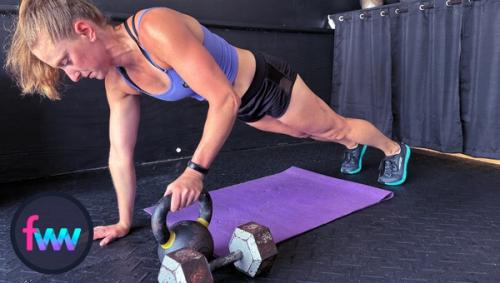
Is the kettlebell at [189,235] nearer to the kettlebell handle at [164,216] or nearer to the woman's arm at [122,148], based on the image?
the kettlebell handle at [164,216]

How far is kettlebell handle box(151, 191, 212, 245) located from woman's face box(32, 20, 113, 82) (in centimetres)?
41

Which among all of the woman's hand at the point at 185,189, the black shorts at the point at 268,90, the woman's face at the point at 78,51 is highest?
the woman's face at the point at 78,51

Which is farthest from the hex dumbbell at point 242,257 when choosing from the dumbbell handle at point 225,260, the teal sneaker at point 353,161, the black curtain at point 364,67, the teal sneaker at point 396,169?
the black curtain at point 364,67

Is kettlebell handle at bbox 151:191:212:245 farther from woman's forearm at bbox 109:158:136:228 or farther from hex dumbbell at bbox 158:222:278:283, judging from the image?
woman's forearm at bbox 109:158:136:228

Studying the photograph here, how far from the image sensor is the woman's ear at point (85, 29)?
0.97 meters

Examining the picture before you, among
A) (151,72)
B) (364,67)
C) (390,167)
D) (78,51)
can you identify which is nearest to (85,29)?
(78,51)

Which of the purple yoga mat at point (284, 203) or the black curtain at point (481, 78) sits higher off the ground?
the black curtain at point (481, 78)

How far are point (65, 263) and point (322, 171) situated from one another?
61.2 inches

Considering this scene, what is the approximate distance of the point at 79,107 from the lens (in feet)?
7.11

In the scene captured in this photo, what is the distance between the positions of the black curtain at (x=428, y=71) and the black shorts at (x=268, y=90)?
1222 mm

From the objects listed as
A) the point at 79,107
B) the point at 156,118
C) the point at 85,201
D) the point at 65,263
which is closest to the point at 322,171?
the point at 156,118

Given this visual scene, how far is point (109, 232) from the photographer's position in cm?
134

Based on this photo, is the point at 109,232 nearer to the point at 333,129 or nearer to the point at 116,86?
the point at 116,86

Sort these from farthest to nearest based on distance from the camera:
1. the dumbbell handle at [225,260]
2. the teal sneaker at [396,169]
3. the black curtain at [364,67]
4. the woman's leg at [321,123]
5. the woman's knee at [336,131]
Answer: the black curtain at [364,67], the teal sneaker at [396,169], the woman's knee at [336,131], the woman's leg at [321,123], the dumbbell handle at [225,260]
